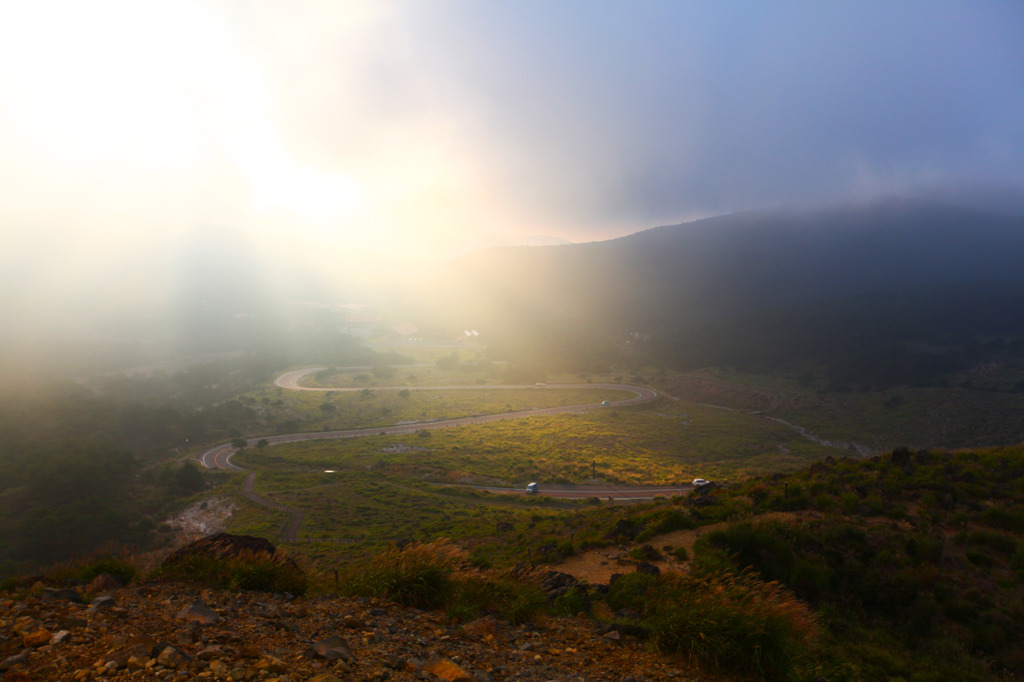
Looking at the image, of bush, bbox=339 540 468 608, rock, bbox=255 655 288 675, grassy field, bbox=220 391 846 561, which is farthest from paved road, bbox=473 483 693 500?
rock, bbox=255 655 288 675

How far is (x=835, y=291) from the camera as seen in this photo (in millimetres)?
157875

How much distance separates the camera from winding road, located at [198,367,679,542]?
127 feet

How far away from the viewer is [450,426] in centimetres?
7069

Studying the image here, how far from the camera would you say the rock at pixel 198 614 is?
4723 millimetres

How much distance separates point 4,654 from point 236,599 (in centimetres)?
208

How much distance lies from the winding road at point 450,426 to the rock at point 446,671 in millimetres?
27568

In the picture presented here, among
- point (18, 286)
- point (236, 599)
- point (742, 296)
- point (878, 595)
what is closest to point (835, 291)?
point (742, 296)

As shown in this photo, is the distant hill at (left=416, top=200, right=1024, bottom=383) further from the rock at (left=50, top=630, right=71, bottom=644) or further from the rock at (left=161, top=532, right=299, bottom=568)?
the rock at (left=50, top=630, right=71, bottom=644)

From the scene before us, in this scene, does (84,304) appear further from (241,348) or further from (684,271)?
(684,271)

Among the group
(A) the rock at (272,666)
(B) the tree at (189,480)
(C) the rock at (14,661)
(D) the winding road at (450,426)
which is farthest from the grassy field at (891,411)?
(B) the tree at (189,480)

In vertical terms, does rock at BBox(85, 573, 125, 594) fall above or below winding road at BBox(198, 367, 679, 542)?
above

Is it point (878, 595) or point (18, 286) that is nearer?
point (878, 595)

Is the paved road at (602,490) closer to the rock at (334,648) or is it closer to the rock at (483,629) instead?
the rock at (483,629)

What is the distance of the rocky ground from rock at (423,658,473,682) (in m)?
0.01
